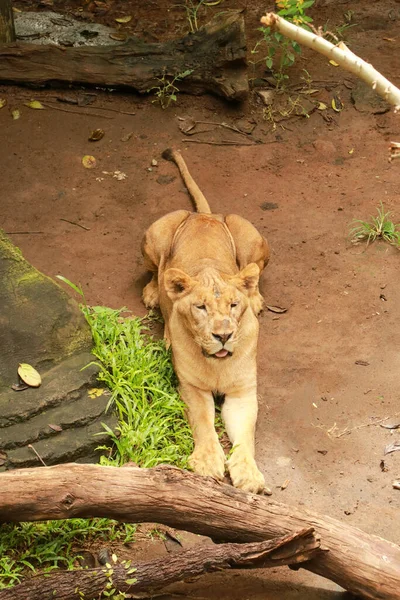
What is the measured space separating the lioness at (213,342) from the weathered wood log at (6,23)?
167 inches

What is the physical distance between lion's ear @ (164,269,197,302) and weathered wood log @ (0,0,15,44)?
197 inches

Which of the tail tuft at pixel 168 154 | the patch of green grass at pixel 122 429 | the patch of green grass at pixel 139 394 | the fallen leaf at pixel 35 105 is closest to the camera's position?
the patch of green grass at pixel 122 429

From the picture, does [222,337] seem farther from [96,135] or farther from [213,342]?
[96,135]

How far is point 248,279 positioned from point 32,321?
165cm

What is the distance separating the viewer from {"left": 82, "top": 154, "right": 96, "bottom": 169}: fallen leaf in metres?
9.85

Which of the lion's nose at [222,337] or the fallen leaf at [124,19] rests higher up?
the lion's nose at [222,337]

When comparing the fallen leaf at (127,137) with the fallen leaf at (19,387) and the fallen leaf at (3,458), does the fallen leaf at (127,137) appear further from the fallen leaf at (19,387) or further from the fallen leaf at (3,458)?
the fallen leaf at (3,458)

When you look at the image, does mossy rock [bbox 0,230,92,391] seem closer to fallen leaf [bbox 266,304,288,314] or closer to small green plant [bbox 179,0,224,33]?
fallen leaf [bbox 266,304,288,314]

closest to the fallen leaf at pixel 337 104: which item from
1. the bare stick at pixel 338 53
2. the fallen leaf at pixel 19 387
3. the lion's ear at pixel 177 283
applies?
the lion's ear at pixel 177 283

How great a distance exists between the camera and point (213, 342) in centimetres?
671

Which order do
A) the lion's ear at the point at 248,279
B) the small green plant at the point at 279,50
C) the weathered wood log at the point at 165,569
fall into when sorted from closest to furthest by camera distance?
1. the weathered wood log at the point at 165,569
2. the lion's ear at the point at 248,279
3. the small green plant at the point at 279,50

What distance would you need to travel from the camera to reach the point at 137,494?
17.6 feet

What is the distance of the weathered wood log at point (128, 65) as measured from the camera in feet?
34.3

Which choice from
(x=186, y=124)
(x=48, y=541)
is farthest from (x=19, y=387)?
(x=186, y=124)
